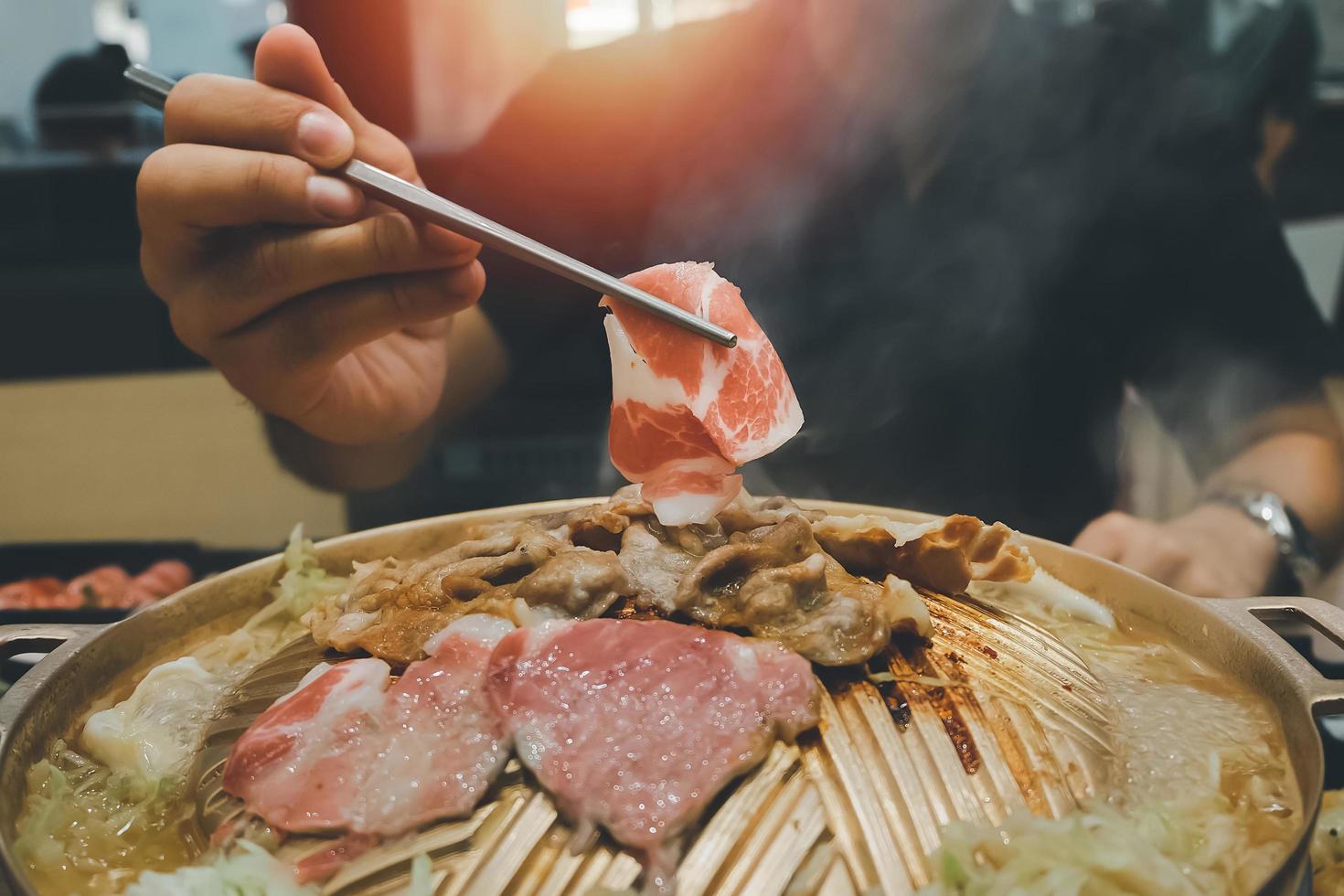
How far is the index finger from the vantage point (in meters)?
1.60

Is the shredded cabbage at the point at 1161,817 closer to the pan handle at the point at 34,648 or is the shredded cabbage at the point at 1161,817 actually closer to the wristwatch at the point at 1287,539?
the pan handle at the point at 34,648

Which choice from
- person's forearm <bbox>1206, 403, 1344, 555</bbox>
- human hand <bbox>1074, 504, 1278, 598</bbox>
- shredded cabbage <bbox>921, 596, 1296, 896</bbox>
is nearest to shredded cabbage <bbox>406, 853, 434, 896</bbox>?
shredded cabbage <bbox>921, 596, 1296, 896</bbox>

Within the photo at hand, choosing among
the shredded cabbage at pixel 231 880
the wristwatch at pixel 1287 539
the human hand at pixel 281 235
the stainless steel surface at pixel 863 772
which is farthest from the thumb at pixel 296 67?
the wristwatch at pixel 1287 539

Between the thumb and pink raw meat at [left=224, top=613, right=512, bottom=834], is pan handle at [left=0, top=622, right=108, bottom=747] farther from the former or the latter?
the thumb

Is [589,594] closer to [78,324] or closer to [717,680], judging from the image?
[717,680]

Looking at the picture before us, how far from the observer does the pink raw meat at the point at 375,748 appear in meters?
1.17

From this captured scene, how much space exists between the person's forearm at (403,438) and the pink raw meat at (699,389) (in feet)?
6.56

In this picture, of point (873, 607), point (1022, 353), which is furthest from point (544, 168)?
point (873, 607)

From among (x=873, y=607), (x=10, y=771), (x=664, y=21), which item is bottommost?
(x=10, y=771)

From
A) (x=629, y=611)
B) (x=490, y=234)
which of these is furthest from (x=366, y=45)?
(x=629, y=611)

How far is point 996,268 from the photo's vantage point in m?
3.51

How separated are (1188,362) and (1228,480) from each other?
2.45ft

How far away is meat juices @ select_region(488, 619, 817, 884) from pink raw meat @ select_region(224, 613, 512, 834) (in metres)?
0.06

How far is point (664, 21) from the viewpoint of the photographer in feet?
11.2
